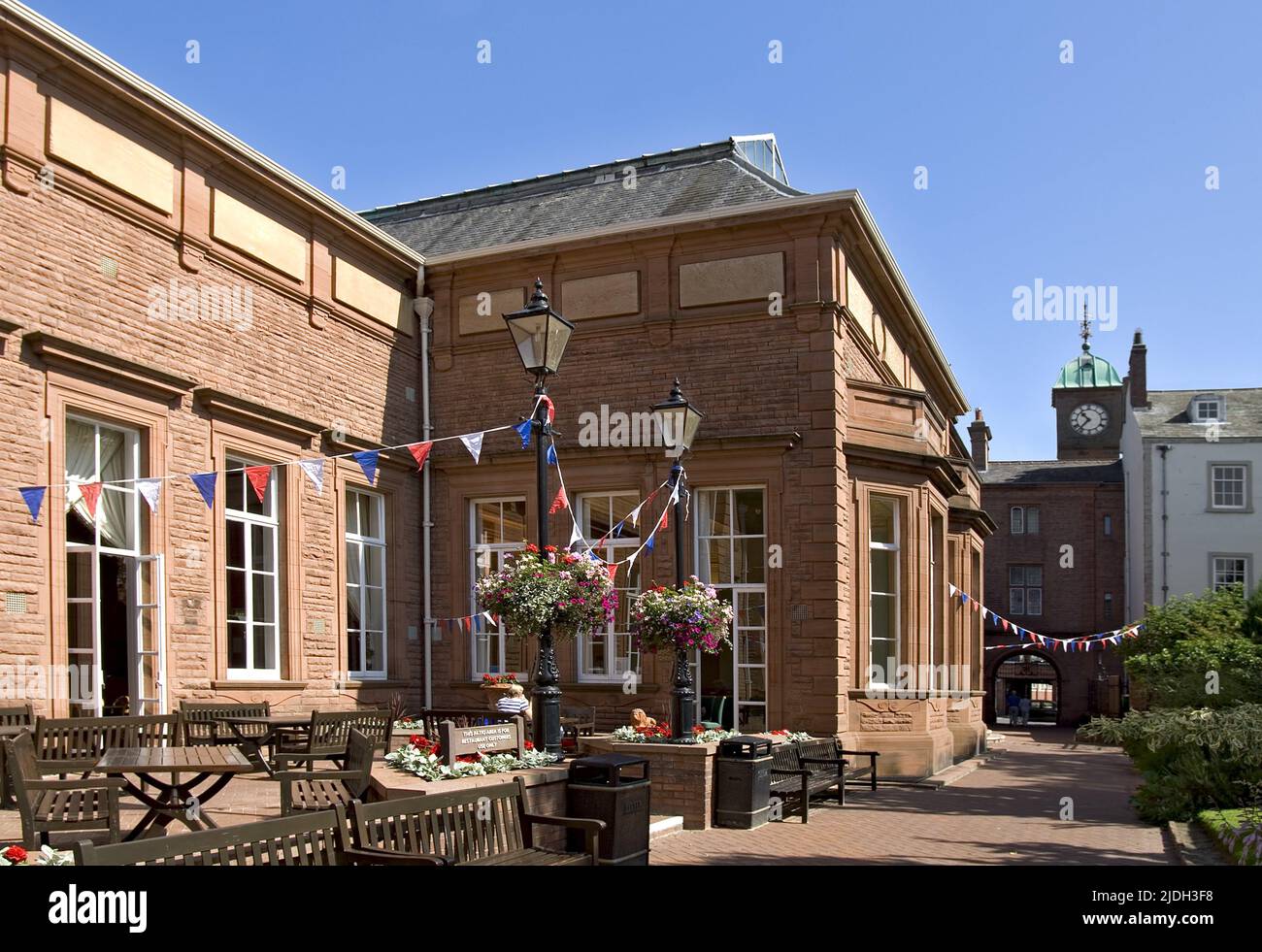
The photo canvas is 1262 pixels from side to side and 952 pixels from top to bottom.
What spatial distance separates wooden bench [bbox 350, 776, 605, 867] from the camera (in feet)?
19.1

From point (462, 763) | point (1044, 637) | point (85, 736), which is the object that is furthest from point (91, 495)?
point (1044, 637)

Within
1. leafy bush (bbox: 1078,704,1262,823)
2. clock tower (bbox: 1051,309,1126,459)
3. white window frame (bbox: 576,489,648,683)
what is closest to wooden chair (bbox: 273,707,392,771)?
white window frame (bbox: 576,489,648,683)

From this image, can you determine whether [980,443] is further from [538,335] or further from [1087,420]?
[538,335]

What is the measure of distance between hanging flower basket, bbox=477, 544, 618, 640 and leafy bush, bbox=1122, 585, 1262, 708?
7.93 metres

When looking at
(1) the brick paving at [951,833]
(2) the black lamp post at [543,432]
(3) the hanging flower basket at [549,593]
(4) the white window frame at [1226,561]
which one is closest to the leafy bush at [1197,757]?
(1) the brick paving at [951,833]

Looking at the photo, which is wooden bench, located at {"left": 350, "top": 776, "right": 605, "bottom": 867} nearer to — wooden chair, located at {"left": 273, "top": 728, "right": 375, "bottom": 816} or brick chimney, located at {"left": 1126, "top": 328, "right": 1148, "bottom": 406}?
wooden chair, located at {"left": 273, "top": 728, "right": 375, "bottom": 816}

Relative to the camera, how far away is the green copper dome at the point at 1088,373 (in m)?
70.2

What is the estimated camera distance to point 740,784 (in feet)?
38.7

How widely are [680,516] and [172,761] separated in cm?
655

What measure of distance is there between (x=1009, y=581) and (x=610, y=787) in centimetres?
4460
